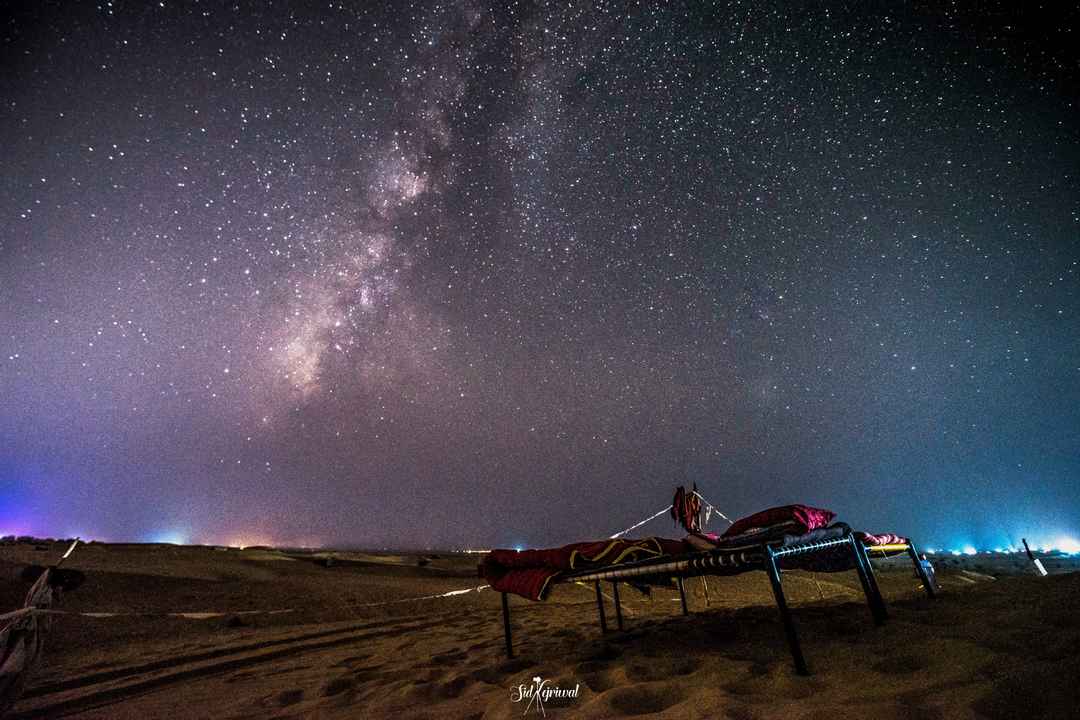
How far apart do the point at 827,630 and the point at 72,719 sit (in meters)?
7.49

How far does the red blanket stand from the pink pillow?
0.56 meters

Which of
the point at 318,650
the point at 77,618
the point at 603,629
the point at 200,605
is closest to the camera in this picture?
the point at 603,629

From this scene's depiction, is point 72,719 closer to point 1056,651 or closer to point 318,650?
point 318,650

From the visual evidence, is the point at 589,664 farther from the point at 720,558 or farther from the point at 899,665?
the point at 899,665

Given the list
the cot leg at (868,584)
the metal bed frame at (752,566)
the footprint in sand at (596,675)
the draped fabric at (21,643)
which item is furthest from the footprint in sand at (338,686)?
the cot leg at (868,584)

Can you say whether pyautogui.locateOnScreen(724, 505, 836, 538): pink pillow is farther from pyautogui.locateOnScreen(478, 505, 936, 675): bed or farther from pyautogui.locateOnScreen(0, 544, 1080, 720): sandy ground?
pyautogui.locateOnScreen(0, 544, 1080, 720): sandy ground

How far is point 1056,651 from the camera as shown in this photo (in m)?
2.81

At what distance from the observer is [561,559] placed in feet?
15.5

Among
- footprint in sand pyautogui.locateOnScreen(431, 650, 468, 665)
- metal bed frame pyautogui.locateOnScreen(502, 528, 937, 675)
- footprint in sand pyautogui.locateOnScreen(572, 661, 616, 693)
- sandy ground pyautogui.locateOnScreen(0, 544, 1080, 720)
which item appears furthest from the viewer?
footprint in sand pyautogui.locateOnScreen(431, 650, 468, 665)

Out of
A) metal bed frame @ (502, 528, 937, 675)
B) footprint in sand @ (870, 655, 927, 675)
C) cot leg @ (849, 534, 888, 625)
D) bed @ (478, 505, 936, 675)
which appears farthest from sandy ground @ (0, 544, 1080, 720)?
bed @ (478, 505, 936, 675)

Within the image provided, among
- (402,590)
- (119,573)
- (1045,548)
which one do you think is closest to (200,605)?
(119,573)

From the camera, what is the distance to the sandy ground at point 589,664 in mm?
2635

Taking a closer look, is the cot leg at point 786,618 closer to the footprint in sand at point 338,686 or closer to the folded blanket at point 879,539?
the folded blanket at point 879,539

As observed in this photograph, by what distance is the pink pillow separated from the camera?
150 inches
